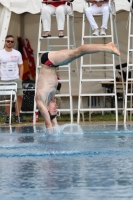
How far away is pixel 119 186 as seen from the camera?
5.70 metres

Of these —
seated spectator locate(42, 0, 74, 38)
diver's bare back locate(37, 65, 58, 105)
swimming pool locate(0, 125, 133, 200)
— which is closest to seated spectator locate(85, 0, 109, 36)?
seated spectator locate(42, 0, 74, 38)

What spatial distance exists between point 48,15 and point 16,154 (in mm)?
7333

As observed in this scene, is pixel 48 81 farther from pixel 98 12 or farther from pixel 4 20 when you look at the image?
pixel 4 20

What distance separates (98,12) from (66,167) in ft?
27.7

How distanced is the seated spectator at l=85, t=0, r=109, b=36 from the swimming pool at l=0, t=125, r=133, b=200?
4498 millimetres

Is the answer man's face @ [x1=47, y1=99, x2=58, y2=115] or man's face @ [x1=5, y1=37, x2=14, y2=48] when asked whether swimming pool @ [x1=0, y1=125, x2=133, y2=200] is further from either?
man's face @ [x1=5, y1=37, x2=14, y2=48]

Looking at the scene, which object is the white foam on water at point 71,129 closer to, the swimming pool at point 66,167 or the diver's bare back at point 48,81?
the diver's bare back at point 48,81

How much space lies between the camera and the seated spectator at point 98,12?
581 inches

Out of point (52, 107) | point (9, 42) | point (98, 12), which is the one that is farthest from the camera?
point (9, 42)

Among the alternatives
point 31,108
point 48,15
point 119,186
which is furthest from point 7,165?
point 31,108

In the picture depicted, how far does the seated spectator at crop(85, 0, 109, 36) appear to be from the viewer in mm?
14758

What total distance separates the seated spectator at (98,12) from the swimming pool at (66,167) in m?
4.50

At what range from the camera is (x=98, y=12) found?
15.0m

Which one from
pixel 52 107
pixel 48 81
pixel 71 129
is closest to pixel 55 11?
pixel 71 129
